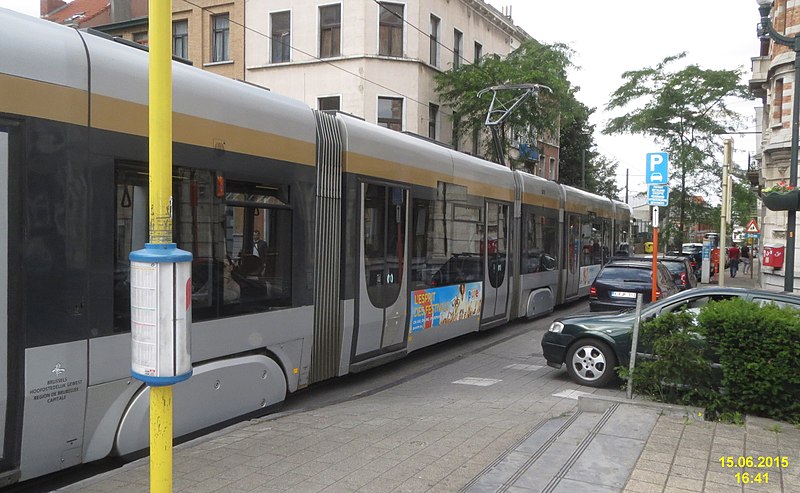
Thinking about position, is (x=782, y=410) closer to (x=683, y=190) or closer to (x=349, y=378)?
(x=349, y=378)

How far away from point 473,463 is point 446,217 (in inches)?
238

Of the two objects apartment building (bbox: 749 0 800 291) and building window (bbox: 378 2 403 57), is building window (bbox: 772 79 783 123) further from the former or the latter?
building window (bbox: 378 2 403 57)

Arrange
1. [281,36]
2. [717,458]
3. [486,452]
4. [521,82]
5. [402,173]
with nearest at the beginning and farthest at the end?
[717,458], [486,452], [402,173], [521,82], [281,36]

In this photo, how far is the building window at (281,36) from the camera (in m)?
26.2

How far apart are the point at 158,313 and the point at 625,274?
42.9 ft

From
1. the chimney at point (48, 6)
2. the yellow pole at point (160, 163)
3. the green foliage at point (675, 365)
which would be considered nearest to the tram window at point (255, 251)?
the yellow pole at point (160, 163)

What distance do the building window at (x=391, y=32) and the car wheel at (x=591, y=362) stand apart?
18.7 m

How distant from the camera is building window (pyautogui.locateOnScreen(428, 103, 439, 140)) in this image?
26.7 metres

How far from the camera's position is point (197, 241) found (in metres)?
5.65

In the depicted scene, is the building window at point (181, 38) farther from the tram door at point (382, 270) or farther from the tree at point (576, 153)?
the tree at point (576, 153)

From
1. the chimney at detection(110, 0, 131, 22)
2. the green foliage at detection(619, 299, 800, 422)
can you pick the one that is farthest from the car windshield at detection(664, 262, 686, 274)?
the chimney at detection(110, 0, 131, 22)

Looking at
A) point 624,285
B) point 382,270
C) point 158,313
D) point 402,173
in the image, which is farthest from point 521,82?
point 158,313

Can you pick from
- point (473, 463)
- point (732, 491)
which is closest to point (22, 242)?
point (473, 463)

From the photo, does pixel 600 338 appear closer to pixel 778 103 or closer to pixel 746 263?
pixel 778 103
